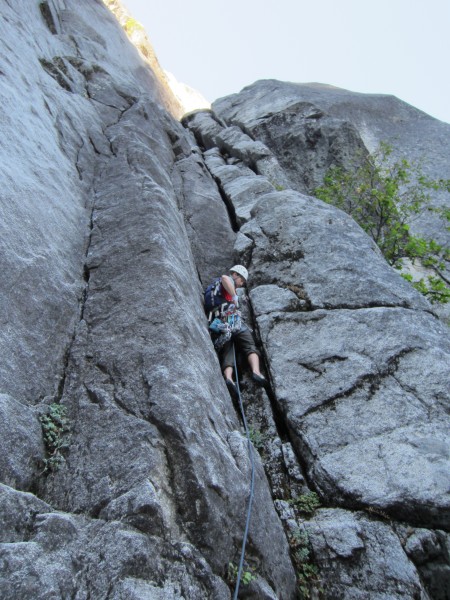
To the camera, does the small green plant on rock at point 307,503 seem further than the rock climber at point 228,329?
No

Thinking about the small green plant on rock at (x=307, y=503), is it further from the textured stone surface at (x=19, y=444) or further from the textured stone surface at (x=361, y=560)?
the textured stone surface at (x=19, y=444)

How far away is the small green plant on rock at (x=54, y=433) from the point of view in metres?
4.95

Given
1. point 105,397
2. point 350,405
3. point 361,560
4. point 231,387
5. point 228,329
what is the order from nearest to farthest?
point 105,397 < point 361,560 < point 350,405 < point 231,387 < point 228,329

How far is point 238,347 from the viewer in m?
9.37

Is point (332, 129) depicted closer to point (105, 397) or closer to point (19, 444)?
point (105, 397)

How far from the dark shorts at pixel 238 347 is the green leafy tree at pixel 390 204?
325 inches

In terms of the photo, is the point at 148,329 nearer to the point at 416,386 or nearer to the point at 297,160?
the point at 416,386

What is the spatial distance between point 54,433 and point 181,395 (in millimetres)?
1550

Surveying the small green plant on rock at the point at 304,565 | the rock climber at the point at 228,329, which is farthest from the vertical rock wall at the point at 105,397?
the rock climber at the point at 228,329

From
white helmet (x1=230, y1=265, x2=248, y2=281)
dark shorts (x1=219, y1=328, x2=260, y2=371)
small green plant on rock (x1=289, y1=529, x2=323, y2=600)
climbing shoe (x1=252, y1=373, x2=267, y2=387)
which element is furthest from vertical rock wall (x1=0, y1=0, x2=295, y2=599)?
white helmet (x1=230, y1=265, x2=248, y2=281)

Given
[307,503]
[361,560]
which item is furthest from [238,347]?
[361,560]

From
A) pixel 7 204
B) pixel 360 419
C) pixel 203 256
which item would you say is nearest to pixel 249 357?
pixel 360 419

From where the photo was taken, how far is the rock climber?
A: 880cm

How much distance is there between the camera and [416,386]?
767cm
